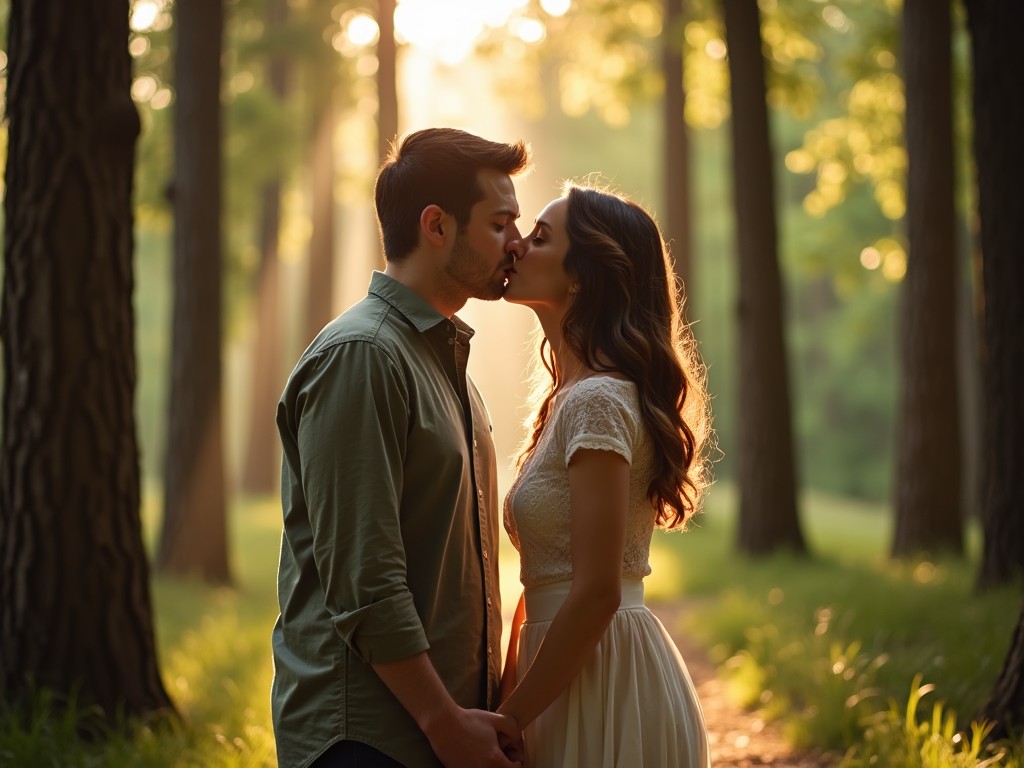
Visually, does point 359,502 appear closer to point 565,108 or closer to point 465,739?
point 465,739

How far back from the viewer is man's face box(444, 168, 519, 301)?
3154mm

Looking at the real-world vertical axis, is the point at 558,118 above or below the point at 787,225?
above

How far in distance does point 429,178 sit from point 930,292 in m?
8.79

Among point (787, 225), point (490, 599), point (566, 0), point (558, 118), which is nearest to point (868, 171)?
point (566, 0)

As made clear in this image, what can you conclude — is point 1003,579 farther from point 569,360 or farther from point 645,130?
point 645,130

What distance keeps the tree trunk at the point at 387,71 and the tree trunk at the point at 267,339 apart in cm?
973

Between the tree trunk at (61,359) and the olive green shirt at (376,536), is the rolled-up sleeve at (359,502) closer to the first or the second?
the olive green shirt at (376,536)

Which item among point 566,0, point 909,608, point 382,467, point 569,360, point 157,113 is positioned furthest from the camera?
point 157,113

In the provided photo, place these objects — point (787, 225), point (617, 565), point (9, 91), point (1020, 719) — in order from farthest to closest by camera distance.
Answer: point (787, 225), point (9, 91), point (1020, 719), point (617, 565)

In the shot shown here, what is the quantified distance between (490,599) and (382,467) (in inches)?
25.2

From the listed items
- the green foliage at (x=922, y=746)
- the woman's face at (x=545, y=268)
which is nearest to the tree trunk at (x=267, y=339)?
the green foliage at (x=922, y=746)

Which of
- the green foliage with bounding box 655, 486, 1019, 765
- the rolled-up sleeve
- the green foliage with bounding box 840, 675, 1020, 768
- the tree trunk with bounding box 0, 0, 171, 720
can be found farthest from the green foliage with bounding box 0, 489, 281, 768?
the green foliage with bounding box 655, 486, 1019, 765

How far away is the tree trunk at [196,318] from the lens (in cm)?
1046

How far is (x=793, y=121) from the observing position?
33.5m
